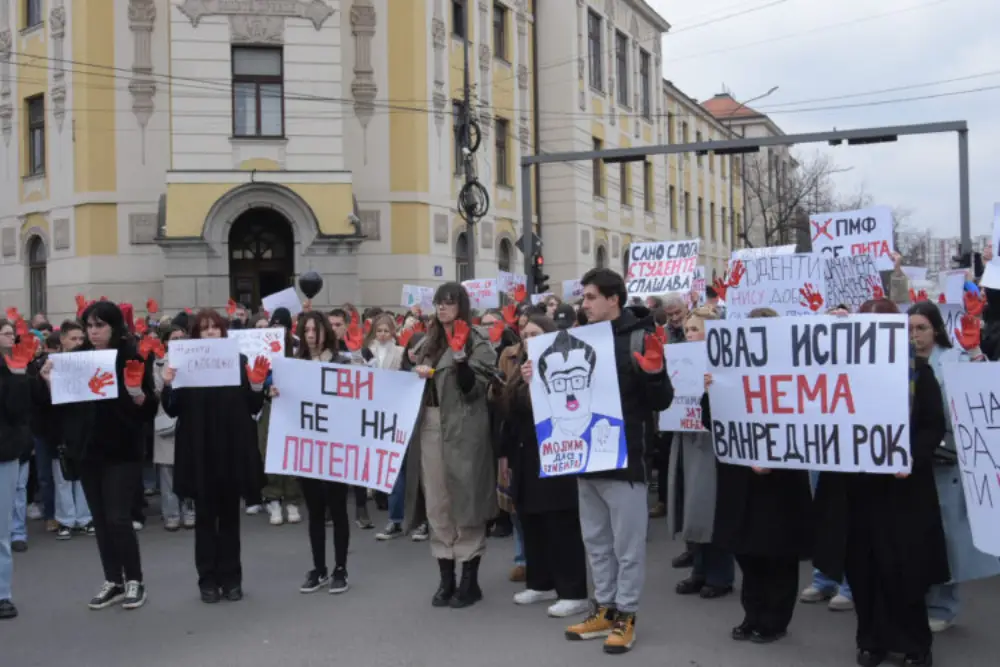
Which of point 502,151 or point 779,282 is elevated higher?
point 502,151

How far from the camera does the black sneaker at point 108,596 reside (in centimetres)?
758

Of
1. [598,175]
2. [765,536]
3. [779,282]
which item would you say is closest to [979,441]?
[765,536]

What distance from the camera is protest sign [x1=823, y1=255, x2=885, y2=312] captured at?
11789mm

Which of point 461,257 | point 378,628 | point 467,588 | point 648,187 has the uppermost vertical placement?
point 648,187

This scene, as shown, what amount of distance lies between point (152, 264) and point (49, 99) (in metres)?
5.19

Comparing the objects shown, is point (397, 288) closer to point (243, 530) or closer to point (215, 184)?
point (215, 184)

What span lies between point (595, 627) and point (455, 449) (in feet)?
5.07

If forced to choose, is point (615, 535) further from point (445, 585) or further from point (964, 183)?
point (964, 183)

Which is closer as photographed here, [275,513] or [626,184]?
[275,513]

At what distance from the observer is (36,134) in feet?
93.7

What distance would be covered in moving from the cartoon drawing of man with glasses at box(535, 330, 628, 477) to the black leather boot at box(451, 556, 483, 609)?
1166mm

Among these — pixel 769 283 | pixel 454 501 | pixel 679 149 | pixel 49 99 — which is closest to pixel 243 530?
pixel 454 501

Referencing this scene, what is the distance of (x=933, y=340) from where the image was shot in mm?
6238

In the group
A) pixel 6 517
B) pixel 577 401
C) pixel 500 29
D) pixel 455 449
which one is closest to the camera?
pixel 577 401
